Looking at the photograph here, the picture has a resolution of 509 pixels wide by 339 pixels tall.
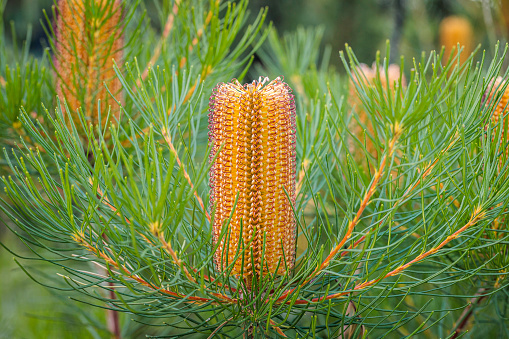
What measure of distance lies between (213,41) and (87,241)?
25 centimetres

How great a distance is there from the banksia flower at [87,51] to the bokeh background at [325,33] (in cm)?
4

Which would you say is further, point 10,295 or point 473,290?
point 10,295

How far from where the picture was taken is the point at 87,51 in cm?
49

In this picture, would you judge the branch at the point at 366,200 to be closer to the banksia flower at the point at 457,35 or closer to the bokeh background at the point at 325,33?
the bokeh background at the point at 325,33

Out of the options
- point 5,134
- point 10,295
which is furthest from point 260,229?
point 10,295

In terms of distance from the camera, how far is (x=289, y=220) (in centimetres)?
37

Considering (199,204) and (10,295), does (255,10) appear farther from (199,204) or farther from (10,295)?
(199,204)

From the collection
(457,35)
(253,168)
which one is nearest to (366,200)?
(253,168)

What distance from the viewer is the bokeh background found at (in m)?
0.74

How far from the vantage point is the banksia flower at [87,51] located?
48 centimetres

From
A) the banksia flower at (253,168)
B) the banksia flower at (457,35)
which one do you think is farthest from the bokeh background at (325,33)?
the banksia flower at (253,168)

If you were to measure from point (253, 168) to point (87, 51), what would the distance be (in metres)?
0.26

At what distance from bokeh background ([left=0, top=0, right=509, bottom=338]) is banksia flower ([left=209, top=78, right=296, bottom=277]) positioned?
0.25m

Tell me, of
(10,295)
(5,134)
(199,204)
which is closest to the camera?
(199,204)
